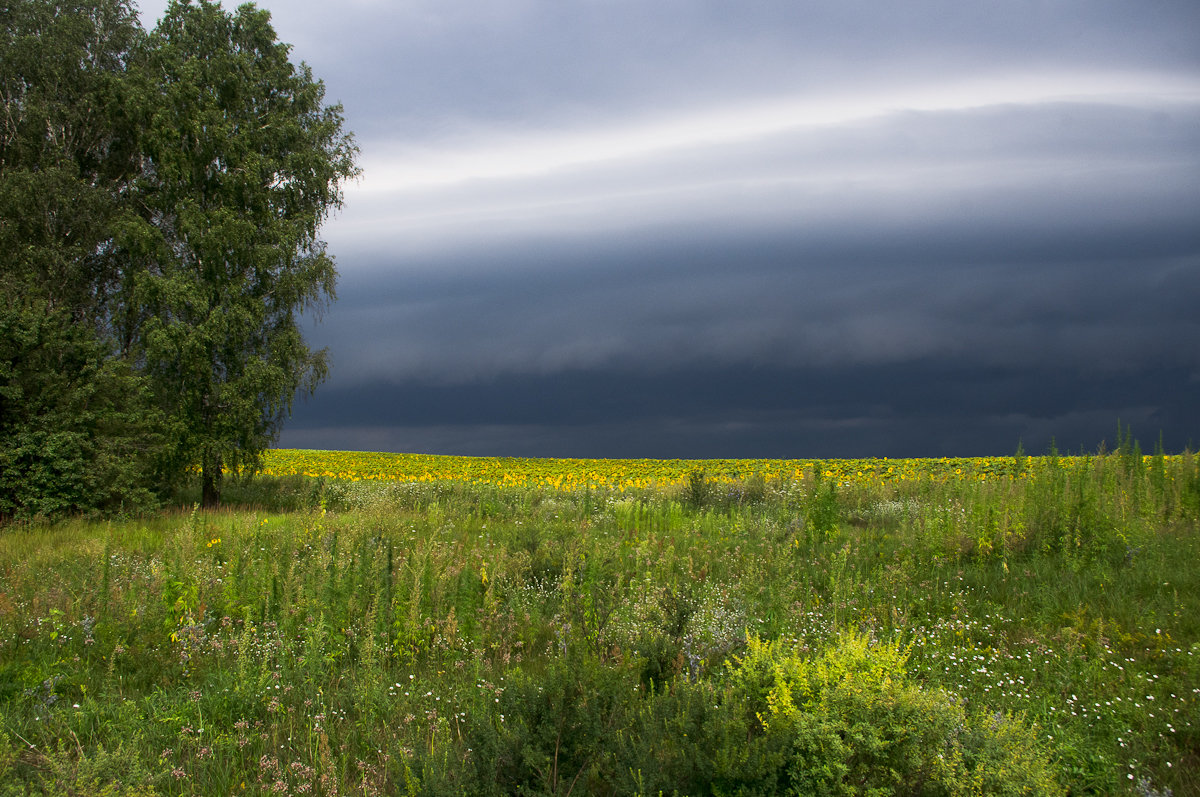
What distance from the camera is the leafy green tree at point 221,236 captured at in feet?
61.2

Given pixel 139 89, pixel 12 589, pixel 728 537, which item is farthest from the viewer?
pixel 139 89

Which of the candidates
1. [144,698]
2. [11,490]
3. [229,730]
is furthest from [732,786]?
[11,490]

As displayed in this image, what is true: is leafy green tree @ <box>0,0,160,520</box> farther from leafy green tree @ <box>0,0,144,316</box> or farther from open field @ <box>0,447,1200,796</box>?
open field @ <box>0,447,1200,796</box>

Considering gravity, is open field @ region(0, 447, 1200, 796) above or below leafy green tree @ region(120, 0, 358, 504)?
below

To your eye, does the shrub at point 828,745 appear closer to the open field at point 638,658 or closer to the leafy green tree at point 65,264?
the open field at point 638,658

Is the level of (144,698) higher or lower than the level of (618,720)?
lower

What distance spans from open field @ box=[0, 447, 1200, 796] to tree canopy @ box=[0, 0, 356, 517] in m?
8.10

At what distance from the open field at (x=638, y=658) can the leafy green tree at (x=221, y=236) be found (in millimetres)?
8035

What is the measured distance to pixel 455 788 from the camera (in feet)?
9.50

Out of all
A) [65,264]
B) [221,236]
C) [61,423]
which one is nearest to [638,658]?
[61,423]

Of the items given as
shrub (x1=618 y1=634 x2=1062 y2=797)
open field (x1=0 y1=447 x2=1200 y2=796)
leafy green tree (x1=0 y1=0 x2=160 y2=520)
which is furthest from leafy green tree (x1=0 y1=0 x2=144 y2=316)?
shrub (x1=618 y1=634 x2=1062 y2=797)

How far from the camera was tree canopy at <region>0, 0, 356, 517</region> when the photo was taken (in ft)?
61.3

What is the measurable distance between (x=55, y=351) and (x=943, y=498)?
62.1ft

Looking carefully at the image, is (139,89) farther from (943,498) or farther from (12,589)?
(943,498)
